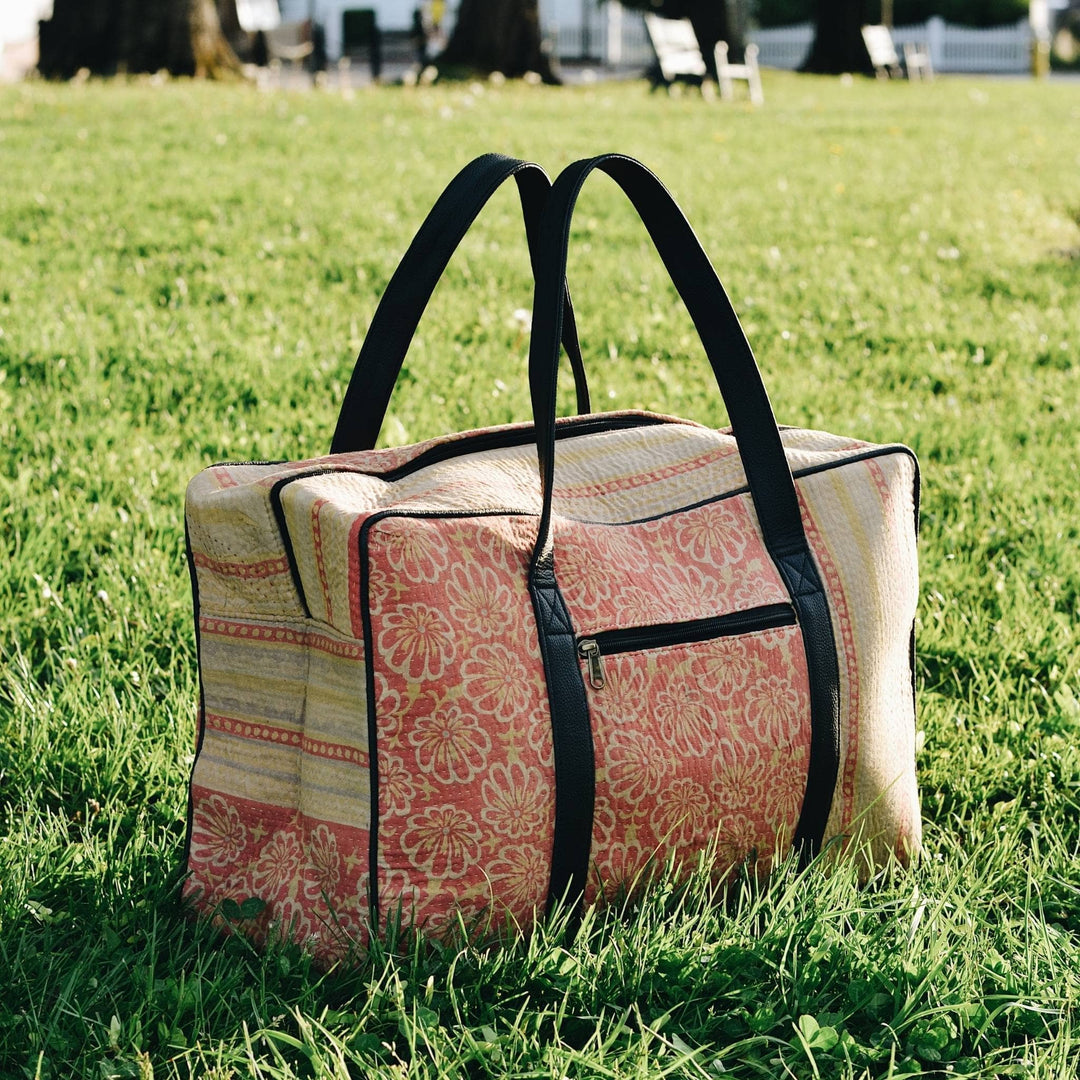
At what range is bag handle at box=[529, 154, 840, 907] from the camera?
162cm

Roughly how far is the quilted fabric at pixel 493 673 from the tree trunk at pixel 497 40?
54.2 ft

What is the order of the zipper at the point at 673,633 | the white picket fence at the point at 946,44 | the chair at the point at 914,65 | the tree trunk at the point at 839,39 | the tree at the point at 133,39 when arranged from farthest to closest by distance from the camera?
the white picket fence at the point at 946,44
the tree trunk at the point at 839,39
the chair at the point at 914,65
the tree at the point at 133,39
the zipper at the point at 673,633

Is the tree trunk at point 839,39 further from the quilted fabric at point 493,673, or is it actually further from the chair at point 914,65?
the quilted fabric at point 493,673

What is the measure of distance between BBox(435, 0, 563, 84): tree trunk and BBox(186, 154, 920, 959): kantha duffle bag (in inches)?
648

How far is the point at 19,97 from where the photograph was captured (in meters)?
10.7

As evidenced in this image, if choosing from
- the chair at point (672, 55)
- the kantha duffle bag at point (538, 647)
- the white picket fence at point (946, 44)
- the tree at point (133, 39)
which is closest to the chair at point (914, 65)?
the chair at point (672, 55)

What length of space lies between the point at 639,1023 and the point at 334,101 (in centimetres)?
1127

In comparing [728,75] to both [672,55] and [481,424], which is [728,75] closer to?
[672,55]

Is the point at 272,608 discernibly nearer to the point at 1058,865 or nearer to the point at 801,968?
the point at 801,968

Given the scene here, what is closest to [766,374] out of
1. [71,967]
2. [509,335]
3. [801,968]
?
[509,335]

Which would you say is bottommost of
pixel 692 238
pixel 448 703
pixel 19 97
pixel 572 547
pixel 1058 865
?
pixel 1058 865

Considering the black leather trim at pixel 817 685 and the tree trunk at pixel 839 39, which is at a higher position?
the tree trunk at pixel 839 39

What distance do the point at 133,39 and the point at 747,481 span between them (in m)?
14.0

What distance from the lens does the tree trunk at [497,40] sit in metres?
17.2
